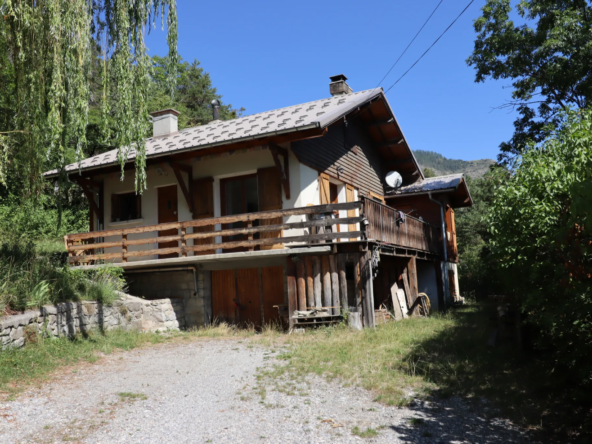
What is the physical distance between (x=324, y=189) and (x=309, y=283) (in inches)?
126

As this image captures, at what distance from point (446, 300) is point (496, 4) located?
390 inches

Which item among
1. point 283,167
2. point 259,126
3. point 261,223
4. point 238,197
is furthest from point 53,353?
point 259,126

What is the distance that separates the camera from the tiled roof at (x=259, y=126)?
11.9 m

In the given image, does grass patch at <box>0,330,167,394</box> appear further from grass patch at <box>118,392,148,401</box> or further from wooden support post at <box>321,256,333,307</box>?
wooden support post at <box>321,256,333,307</box>

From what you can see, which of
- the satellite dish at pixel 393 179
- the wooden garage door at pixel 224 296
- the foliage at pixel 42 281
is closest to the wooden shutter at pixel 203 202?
the wooden garage door at pixel 224 296

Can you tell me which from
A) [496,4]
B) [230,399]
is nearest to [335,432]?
[230,399]

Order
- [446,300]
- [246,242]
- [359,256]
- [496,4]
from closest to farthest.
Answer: [359,256] → [246,242] → [496,4] → [446,300]

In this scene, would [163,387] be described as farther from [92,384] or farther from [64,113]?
[64,113]

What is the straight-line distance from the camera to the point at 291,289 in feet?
37.9

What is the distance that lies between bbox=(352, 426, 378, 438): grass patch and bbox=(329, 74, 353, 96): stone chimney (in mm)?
13117

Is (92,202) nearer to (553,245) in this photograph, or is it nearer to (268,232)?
(268,232)

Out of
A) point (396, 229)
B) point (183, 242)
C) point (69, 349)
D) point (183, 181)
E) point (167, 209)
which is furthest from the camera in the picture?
point (167, 209)

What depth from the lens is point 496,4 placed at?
1683 centimetres

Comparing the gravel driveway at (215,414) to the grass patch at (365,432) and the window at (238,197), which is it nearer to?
the grass patch at (365,432)
